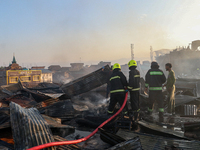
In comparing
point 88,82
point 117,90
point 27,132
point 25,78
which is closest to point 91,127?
point 117,90

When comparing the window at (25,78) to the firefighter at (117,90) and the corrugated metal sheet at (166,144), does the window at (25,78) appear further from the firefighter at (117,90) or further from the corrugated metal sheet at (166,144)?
the corrugated metal sheet at (166,144)

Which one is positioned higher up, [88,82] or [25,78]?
[25,78]

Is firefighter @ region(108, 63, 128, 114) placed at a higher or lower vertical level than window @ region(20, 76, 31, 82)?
lower

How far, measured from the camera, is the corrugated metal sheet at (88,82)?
22.1 ft

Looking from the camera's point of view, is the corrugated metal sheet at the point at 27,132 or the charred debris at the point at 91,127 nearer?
the corrugated metal sheet at the point at 27,132

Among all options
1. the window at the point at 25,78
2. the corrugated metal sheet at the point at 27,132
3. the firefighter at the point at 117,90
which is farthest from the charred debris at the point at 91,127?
the window at the point at 25,78

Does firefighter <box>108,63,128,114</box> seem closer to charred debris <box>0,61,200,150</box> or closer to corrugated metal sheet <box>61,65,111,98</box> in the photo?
charred debris <box>0,61,200,150</box>

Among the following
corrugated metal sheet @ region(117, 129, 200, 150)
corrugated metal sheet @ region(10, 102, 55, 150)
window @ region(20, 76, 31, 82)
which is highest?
window @ region(20, 76, 31, 82)

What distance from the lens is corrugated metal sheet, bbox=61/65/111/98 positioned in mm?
6734

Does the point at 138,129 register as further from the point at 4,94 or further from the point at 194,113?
the point at 4,94

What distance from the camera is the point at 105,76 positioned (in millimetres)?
6742

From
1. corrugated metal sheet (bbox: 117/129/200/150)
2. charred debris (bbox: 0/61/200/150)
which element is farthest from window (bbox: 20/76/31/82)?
corrugated metal sheet (bbox: 117/129/200/150)

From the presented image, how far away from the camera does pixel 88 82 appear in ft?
22.5

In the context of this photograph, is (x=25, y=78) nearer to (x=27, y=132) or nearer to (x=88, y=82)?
(x=88, y=82)
